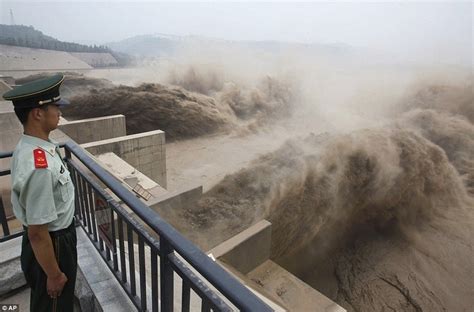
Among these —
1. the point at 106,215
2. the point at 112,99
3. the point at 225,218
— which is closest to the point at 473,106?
the point at 225,218

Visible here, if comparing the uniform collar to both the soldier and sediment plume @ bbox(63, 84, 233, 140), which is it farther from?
sediment plume @ bbox(63, 84, 233, 140)

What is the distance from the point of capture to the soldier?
1586 millimetres

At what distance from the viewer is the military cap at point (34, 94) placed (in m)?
1.63

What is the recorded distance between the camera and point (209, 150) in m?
17.0

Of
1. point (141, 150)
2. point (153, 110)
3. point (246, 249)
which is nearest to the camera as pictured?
point (246, 249)

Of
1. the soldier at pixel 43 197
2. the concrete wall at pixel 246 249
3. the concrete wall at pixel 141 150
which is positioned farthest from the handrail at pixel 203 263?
the concrete wall at pixel 141 150

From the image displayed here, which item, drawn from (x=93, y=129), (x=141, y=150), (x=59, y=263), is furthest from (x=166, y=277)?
(x=93, y=129)

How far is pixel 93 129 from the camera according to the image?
10.1 meters

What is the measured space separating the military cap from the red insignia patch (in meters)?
0.27

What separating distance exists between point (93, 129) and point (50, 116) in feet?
30.2

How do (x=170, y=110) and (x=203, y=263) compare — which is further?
(x=170, y=110)

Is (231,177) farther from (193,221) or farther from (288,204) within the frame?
(193,221)

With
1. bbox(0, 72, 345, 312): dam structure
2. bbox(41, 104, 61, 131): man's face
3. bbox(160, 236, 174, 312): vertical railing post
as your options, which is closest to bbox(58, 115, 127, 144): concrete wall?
bbox(0, 72, 345, 312): dam structure

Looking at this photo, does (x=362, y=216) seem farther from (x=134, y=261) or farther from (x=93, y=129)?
(x=134, y=261)
